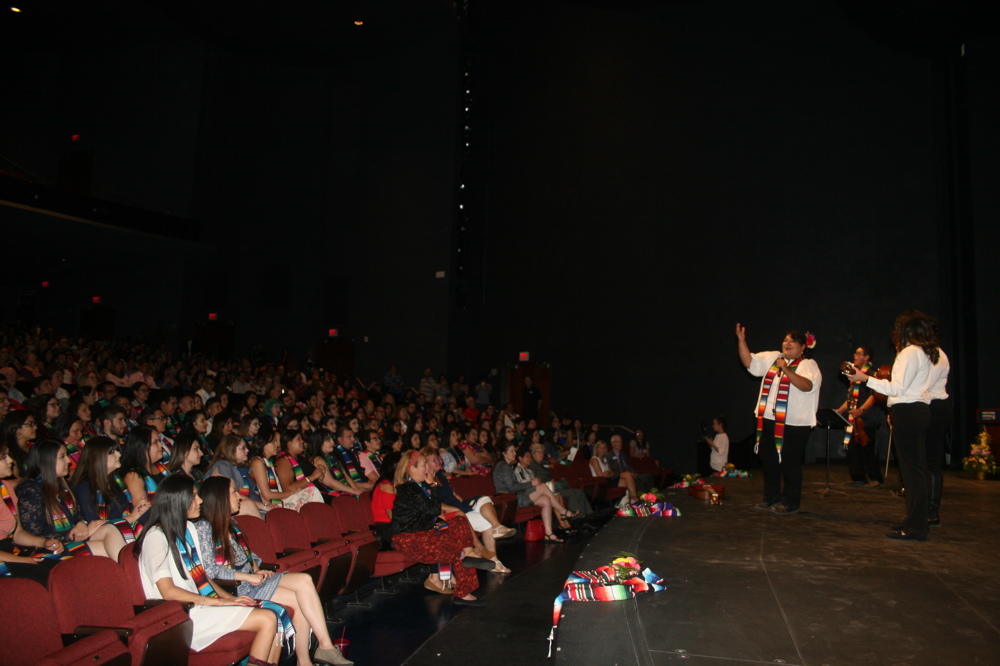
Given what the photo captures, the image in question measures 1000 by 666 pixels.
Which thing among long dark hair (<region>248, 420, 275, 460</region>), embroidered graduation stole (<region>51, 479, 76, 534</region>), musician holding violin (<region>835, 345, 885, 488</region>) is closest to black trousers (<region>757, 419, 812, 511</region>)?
musician holding violin (<region>835, 345, 885, 488</region>)

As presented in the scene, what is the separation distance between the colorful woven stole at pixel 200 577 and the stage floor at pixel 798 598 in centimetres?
145

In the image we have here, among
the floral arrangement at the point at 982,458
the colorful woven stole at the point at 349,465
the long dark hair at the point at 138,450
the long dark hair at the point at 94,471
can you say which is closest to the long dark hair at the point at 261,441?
the long dark hair at the point at 138,450

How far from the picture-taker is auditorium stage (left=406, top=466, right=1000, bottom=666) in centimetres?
222

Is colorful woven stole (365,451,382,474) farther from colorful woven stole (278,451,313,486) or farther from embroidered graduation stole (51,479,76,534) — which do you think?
embroidered graduation stole (51,479,76,534)

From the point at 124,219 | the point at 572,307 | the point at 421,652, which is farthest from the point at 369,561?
the point at 124,219

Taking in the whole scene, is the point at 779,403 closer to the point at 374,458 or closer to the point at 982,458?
the point at 374,458

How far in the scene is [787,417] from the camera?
14.6 feet

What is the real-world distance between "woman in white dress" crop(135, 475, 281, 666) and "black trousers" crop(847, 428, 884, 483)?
16.4 feet

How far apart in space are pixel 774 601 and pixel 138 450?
3.70 meters

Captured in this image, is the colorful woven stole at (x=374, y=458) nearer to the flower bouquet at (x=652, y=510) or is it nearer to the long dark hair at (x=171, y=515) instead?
the flower bouquet at (x=652, y=510)

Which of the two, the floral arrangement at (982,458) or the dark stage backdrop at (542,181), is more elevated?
the dark stage backdrop at (542,181)

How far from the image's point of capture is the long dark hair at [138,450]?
4191 mm

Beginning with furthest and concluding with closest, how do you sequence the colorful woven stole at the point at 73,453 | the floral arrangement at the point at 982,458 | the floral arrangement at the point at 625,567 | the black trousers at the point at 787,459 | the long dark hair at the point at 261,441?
the floral arrangement at the point at 982,458 → the long dark hair at the point at 261,441 → the colorful woven stole at the point at 73,453 → the black trousers at the point at 787,459 → the floral arrangement at the point at 625,567

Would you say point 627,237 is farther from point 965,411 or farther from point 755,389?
point 965,411
